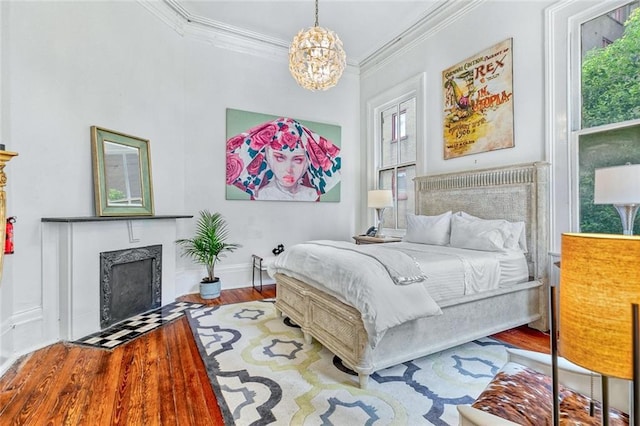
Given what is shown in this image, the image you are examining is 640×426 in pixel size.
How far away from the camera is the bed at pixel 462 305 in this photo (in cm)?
199

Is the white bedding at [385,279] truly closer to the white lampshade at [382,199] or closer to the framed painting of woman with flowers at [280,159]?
the white lampshade at [382,199]

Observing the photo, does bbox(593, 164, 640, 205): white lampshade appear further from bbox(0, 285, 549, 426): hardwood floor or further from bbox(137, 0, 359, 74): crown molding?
bbox(137, 0, 359, 74): crown molding

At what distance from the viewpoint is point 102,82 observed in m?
3.13

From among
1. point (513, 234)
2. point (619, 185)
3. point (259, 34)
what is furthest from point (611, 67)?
point (259, 34)

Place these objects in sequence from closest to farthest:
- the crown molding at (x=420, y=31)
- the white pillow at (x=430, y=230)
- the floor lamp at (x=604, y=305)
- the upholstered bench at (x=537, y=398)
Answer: the floor lamp at (x=604, y=305), the upholstered bench at (x=537, y=398), the white pillow at (x=430, y=230), the crown molding at (x=420, y=31)

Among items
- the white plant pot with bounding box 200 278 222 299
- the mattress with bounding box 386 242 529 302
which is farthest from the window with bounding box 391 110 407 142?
the white plant pot with bounding box 200 278 222 299

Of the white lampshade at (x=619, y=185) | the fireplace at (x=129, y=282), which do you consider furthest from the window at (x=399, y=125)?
the fireplace at (x=129, y=282)

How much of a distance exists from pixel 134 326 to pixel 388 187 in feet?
12.7

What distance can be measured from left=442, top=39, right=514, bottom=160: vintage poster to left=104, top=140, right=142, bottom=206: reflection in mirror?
12.1 ft

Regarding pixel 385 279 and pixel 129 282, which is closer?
pixel 385 279

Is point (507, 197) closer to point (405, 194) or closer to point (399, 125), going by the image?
point (405, 194)

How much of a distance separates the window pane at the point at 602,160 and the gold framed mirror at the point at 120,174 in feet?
14.2

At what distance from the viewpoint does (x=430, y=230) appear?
11.1ft

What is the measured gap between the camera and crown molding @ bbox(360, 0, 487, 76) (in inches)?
146
